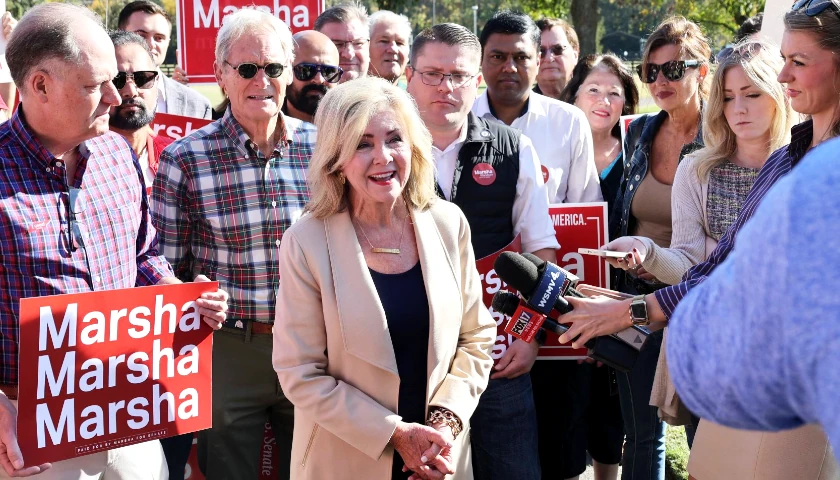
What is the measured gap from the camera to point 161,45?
6.54 metres

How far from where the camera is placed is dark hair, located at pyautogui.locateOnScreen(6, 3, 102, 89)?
296cm

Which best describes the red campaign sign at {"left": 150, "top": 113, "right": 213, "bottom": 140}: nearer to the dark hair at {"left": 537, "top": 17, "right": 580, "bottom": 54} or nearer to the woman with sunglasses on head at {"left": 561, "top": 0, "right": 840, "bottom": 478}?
the dark hair at {"left": 537, "top": 17, "right": 580, "bottom": 54}

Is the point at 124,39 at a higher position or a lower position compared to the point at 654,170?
higher

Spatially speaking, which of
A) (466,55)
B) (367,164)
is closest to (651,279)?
(466,55)

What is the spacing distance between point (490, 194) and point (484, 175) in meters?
0.10

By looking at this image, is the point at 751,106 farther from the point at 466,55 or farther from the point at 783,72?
the point at 466,55

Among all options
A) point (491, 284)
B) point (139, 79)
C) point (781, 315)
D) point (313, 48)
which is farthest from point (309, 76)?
point (781, 315)

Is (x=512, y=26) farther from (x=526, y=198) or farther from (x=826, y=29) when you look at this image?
(x=826, y=29)

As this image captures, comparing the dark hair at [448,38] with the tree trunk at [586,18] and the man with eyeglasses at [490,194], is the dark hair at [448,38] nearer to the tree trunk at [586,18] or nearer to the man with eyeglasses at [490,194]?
the man with eyeglasses at [490,194]

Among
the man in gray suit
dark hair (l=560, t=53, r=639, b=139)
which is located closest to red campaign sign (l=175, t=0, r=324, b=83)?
the man in gray suit

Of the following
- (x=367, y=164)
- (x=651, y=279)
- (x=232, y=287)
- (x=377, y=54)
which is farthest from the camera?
(x=377, y=54)

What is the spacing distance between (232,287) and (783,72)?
8.09 feet

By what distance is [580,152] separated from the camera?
198 inches

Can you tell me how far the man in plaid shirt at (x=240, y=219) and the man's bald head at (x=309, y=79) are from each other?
1028 millimetres
